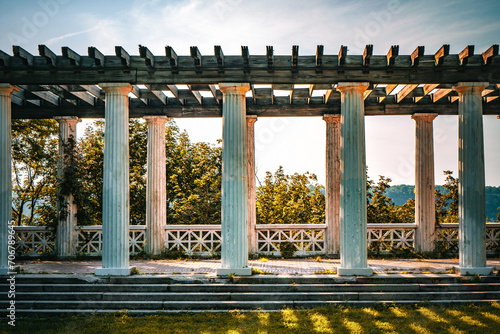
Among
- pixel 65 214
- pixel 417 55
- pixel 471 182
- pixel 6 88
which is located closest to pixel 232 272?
pixel 471 182

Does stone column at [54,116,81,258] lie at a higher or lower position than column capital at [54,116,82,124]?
lower

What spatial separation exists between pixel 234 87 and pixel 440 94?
715 centimetres

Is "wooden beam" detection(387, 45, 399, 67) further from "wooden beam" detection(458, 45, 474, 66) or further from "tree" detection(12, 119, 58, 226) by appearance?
"tree" detection(12, 119, 58, 226)

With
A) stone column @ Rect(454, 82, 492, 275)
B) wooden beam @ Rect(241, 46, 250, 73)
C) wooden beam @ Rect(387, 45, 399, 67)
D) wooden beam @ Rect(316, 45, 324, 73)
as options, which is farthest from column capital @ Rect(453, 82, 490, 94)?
wooden beam @ Rect(241, 46, 250, 73)

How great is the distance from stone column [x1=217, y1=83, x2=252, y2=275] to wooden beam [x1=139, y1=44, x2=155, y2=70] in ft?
6.22

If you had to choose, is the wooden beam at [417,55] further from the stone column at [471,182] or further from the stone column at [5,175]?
the stone column at [5,175]

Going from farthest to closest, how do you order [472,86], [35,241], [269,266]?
[35,241] < [269,266] < [472,86]

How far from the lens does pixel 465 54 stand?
31.4 ft

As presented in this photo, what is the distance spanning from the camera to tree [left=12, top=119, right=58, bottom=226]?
48.2 ft

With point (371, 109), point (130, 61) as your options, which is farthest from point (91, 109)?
point (371, 109)

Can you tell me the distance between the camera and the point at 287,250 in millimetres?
13562

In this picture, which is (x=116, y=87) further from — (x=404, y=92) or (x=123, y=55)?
(x=404, y=92)

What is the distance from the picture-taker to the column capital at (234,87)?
10.0 metres

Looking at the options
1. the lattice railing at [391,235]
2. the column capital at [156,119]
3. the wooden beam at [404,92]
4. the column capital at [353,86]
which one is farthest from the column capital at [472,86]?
the column capital at [156,119]
